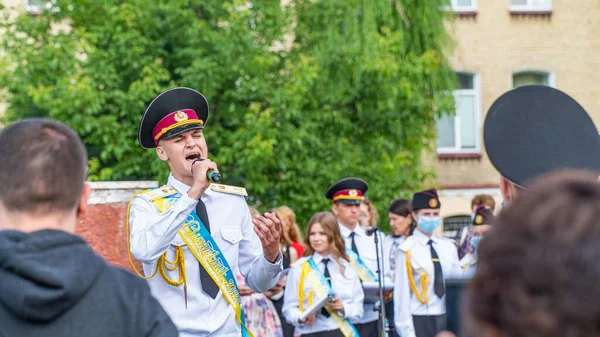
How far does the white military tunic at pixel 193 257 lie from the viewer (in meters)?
4.54

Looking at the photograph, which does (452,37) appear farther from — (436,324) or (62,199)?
(62,199)

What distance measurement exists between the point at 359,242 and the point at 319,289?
139cm

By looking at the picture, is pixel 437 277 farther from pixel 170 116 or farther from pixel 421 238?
pixel 170 116

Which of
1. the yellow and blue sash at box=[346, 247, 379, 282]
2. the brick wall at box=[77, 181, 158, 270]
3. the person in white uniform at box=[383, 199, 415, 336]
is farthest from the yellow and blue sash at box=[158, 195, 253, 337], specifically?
the person in white uniform at box=[383, 199, 415, 336]

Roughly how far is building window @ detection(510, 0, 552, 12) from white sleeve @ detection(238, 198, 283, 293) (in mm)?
18146

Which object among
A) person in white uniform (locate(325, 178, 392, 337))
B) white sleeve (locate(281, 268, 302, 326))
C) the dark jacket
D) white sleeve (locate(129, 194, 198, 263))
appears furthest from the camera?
person in white uniform (locate(325, 178, 392, 337))

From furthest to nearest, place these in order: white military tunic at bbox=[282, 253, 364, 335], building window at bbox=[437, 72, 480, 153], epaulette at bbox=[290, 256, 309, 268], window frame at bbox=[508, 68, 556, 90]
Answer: window frame at bbox=[508, 68, 556, 90] → building window at bbox=[437, 72, 480, 153] → epaulette at bbox=[290, 256, 309, 268] → white military tunic at bbox=[282, 253, 364, 335]

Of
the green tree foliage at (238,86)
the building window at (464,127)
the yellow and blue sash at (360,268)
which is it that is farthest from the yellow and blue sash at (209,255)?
the building window at (464,127)

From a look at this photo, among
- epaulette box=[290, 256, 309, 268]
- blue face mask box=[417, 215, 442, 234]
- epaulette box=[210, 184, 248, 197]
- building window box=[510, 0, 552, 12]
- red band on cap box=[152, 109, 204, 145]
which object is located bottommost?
epaulette box=[290, 256, 309, 268]

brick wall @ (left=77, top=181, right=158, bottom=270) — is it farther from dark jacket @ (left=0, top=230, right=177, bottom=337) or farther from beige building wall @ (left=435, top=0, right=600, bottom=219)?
beige building wall @ (left=435, top=0, right=600, bottom=219)

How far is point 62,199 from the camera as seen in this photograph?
9.70ft

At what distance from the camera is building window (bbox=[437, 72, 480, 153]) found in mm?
22469

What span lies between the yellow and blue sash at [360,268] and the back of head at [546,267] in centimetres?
829

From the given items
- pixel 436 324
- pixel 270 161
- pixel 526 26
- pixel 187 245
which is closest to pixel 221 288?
pixel 187 245
